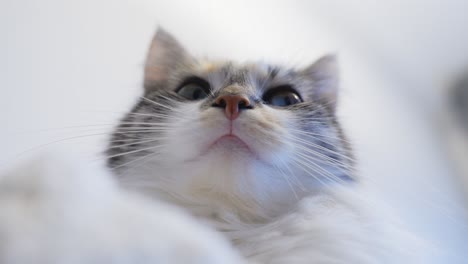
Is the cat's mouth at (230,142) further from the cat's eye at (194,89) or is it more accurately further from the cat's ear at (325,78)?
the cat's ear at (325,78)

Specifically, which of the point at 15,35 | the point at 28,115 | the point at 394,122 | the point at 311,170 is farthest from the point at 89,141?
the point at 394,122

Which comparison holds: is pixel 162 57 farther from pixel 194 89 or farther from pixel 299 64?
pixel 299 64

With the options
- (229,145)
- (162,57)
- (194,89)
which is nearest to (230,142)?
(229,145)

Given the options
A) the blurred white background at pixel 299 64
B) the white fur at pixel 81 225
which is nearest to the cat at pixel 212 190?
the white fur at pixel 81 225

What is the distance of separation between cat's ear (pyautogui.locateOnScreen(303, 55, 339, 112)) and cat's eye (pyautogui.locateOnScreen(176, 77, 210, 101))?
0.25 meters

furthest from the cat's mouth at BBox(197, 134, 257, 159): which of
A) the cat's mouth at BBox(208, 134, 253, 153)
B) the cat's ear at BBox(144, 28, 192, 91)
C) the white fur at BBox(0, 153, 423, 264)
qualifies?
the cat's ear at BBox(144, 28, 192, 91)

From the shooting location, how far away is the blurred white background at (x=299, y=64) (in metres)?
0.87

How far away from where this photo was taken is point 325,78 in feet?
3.20

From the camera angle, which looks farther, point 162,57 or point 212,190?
point 162,57

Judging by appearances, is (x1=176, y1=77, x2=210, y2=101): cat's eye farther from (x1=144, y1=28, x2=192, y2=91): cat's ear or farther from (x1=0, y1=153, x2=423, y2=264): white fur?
(x1=0, y1=153, x2=423, y2=264): white fur

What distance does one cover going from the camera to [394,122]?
1837mm

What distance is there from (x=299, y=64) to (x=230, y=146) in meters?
0.45

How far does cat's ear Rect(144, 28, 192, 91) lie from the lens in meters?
0.93

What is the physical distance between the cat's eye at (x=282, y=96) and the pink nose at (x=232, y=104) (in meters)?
0.15
